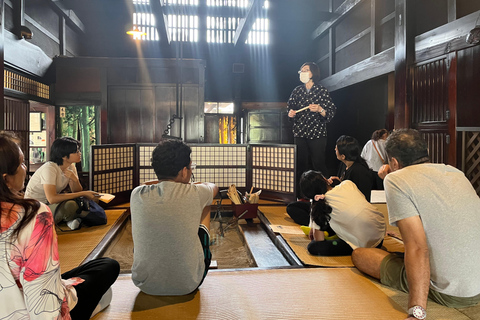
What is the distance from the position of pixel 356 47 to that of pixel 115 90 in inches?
218

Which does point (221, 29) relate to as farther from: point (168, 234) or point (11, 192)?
point (11, 192)

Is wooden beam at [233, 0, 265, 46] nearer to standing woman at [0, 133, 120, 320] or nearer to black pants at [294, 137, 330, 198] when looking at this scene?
black pants at [294, 137, 330, 198]

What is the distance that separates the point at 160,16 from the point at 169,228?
5.52 m

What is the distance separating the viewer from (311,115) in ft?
16.8

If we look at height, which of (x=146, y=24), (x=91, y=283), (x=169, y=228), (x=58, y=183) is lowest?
(x=91, y=283)

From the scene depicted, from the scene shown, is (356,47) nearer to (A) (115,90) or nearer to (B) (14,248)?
(A) (115,90)

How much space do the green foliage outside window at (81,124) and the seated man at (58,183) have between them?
15.4 feet

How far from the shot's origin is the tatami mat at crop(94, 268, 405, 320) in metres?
2.05

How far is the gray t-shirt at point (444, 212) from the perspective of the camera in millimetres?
1865

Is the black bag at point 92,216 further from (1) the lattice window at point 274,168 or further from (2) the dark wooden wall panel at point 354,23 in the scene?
(2) the dark wooden wall panel at point 354,23

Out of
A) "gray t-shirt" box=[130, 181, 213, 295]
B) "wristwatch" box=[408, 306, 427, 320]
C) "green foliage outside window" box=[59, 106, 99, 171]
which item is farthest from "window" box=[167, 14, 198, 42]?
"wristwatch" box=[408, 306, 427, 320]

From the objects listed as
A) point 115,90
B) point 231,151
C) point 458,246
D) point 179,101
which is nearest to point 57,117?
point 115,90

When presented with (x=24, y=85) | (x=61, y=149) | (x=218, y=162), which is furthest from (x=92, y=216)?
(x=24, y=85)

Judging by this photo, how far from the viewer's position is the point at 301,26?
32.6ft
